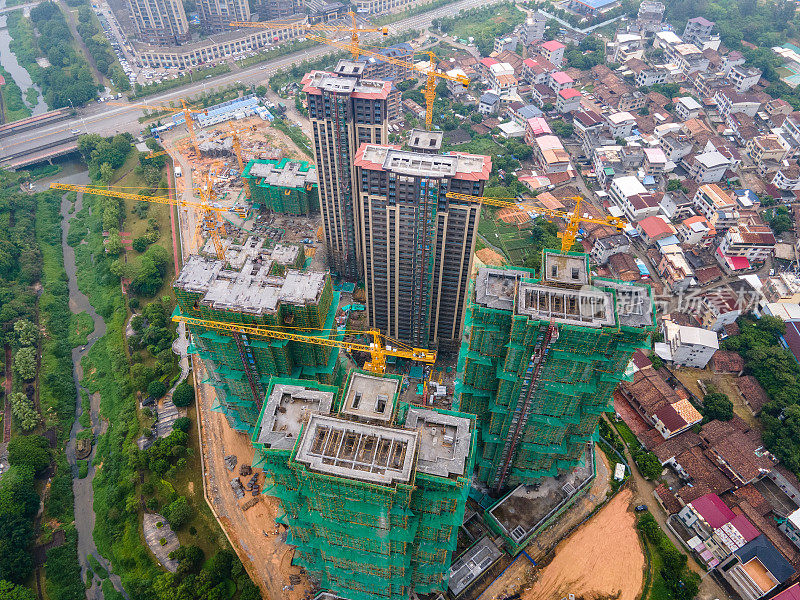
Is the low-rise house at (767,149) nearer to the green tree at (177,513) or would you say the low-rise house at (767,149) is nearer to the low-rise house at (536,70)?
the low-rise house at (536,70)

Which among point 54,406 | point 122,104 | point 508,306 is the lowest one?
point 54,406

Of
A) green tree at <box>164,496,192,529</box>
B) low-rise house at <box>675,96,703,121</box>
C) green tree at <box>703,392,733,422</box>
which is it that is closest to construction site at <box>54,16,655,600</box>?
green tree at <box>164,496,192,529</box>

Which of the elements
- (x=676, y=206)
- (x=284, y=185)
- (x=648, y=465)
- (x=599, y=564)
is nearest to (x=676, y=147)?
(x=676, y=206)

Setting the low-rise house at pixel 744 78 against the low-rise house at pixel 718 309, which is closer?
the low-rise house at pixel 718 309

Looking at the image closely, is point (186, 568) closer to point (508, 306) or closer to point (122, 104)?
point (508, 306)

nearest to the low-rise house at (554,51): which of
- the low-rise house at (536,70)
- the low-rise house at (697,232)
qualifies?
the low-rise house at (536,70)

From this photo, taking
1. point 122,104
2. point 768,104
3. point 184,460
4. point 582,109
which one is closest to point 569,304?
point 184,460
